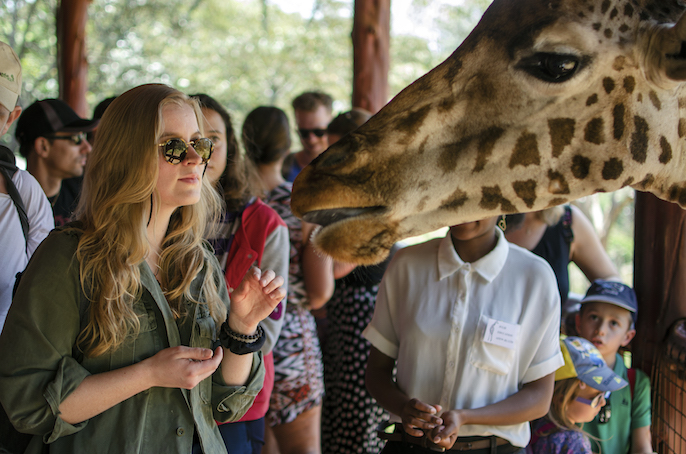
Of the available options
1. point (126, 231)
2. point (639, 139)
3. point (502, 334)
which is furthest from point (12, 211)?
point (639, 139)

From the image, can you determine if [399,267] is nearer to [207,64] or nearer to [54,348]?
[54,348]

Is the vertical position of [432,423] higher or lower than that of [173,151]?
lower

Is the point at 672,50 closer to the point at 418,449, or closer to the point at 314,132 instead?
the point at 418,449

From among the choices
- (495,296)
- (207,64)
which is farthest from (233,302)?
(207,64)

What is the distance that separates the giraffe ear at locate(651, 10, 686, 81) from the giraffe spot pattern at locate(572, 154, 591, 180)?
26cm

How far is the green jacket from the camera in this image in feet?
4.59

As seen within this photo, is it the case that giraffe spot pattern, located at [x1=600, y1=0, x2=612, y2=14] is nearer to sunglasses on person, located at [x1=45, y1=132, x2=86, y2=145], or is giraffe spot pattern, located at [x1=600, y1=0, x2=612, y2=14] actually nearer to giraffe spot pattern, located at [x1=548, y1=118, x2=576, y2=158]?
giraffe spot pattern, located at [x1=548, y1=118, x2=576, y2=158]

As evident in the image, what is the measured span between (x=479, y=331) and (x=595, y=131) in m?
0.91

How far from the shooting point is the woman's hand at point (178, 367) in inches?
58.7

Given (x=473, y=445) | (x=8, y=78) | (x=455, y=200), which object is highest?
(x=8, y=78)

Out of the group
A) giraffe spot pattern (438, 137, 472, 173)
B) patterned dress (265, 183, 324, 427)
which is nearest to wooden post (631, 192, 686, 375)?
patterned dress (265, 183, 324, 427)

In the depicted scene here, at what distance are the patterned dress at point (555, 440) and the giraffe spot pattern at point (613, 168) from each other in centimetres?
167

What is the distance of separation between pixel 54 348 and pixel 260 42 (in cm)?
1625

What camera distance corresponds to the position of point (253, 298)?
1652 mm
